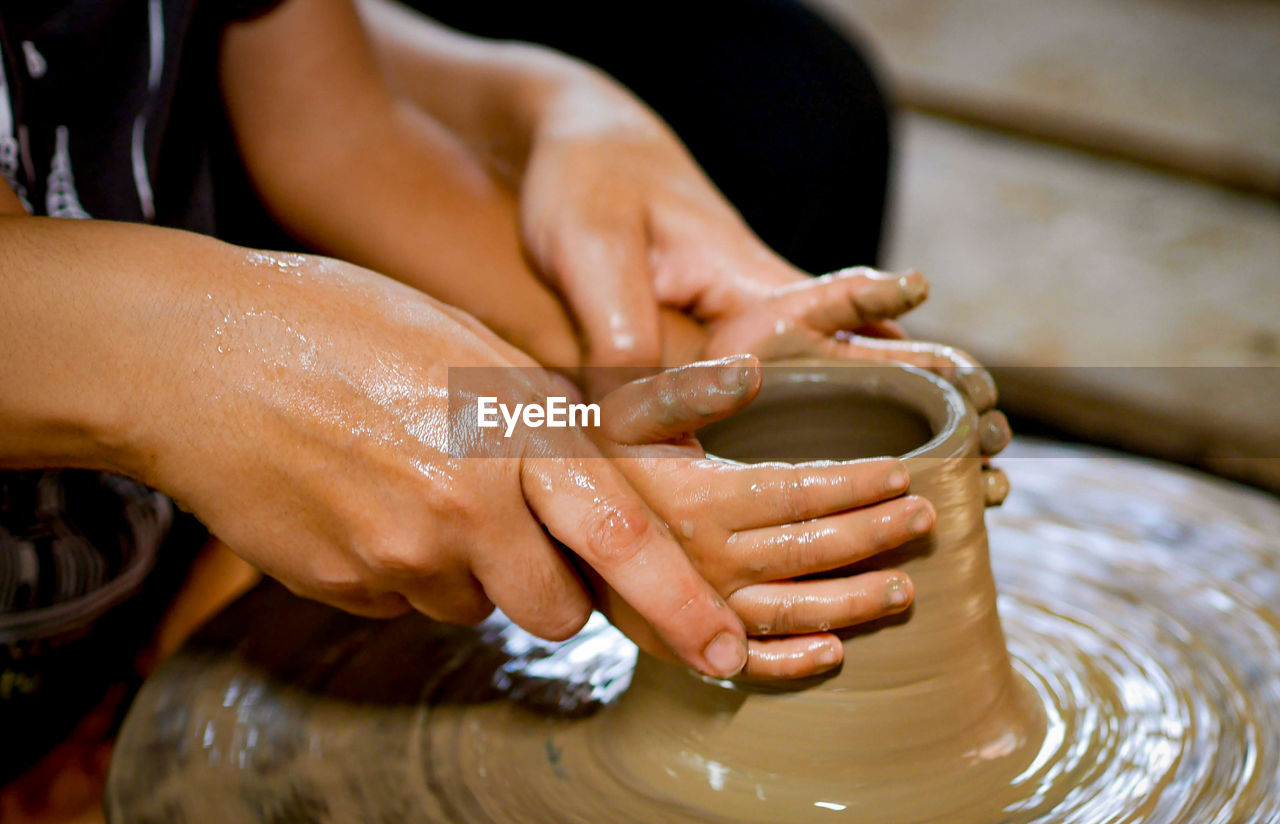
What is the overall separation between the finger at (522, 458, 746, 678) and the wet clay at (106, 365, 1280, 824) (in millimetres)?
86

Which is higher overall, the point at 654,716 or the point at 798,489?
the point at 798,489

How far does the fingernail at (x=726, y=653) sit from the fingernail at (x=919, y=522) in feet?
0.41

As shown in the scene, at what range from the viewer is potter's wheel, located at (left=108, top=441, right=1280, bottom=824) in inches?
32.3

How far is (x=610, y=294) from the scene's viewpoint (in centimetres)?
104

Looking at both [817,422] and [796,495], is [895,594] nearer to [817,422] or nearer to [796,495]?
[796,495]

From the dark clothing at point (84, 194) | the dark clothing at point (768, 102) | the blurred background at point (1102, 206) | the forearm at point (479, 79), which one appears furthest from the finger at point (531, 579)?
the blurred background at point (1102, 206)

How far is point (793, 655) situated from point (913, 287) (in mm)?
333

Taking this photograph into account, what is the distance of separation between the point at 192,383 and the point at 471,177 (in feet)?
1.82

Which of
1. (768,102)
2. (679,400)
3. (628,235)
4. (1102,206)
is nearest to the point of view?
(679,400)

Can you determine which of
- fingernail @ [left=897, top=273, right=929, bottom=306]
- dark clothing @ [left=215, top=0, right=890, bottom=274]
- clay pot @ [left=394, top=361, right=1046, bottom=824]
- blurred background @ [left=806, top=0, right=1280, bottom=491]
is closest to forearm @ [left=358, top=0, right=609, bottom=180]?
dark clothing @ [left=215, top=0, right=890, bottom=274]

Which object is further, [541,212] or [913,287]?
[541,212]

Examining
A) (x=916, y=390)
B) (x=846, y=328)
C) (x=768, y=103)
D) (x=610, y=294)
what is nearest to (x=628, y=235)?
(x=610, y=294)

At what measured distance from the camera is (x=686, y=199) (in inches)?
44.4

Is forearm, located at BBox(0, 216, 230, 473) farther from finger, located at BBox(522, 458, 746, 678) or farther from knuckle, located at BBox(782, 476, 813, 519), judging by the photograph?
knuckle, located at BBox(782, 476, 813, 519)
